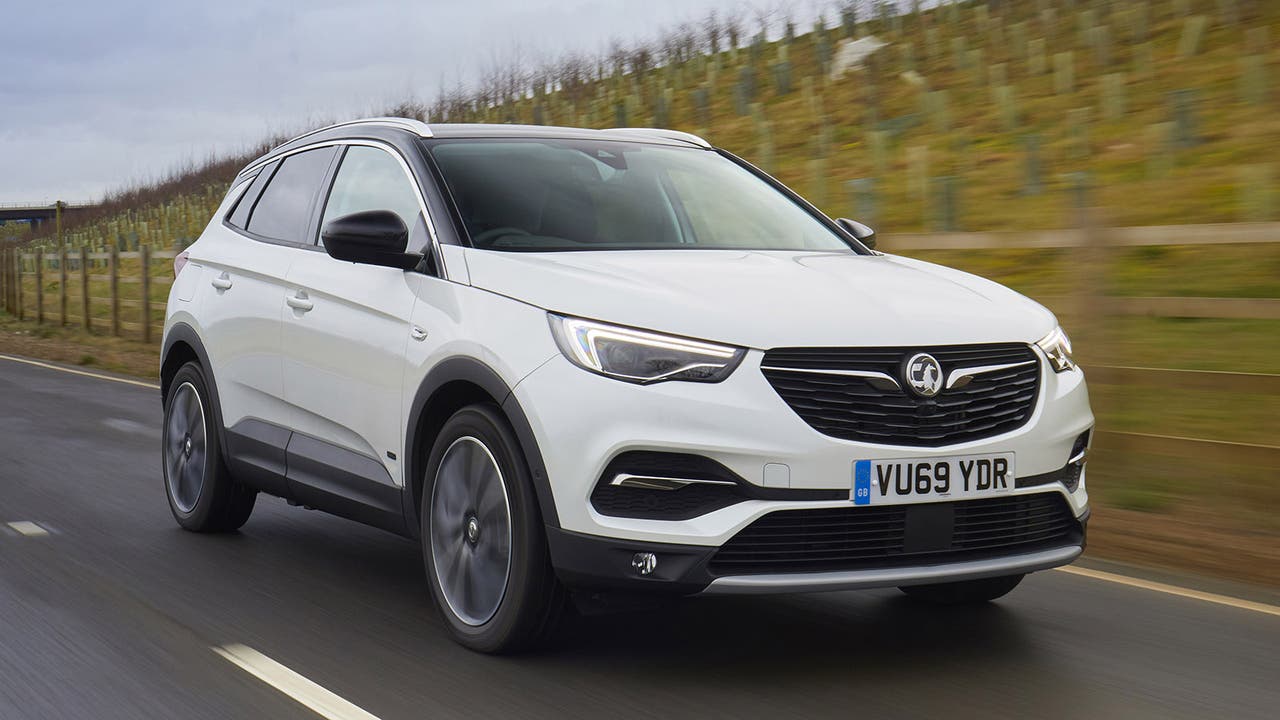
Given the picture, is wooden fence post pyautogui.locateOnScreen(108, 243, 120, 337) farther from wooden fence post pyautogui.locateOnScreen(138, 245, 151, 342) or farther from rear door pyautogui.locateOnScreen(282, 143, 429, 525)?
rear door pyautogui.locateOnScreen(282, 143, 429, 525)

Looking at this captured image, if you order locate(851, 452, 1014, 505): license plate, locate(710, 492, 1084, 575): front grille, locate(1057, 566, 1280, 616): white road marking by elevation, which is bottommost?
locate(1057, 566, 1280, 616): white road marking

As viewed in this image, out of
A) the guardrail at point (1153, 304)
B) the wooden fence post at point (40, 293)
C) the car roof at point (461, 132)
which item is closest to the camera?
the car roof at point (461, 132)

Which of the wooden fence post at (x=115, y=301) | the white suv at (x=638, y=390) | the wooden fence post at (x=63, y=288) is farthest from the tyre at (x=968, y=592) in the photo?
the wooden fence post at (x=63, y=288)

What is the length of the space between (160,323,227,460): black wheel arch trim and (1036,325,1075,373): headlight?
11.8 ft

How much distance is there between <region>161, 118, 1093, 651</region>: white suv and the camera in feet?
13.0

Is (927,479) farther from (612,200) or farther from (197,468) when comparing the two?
(197,468)

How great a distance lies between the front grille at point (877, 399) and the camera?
394 centimetres

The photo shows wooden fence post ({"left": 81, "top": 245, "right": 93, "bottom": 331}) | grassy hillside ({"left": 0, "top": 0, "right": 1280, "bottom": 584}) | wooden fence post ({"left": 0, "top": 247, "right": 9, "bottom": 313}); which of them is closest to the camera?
grassy hillside ({"left": 0, "top": 0, "right": 1280, "bottom": 584})

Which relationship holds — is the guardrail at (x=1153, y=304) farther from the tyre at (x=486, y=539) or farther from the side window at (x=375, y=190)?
the tyre at (x=486, y=539)

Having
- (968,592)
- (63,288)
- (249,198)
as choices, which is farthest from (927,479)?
(63,288)

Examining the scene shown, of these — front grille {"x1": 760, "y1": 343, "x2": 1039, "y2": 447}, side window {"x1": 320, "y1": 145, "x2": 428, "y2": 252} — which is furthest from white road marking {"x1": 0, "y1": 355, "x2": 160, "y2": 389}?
front grille {"x1": 760, "y1": 343, "x2": 1039, "y2": 447}

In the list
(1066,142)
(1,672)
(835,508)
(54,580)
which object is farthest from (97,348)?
(835,508)

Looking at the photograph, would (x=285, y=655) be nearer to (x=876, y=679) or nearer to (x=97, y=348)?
(x=876, y=679)

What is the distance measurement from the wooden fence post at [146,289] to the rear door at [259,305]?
561 inches
